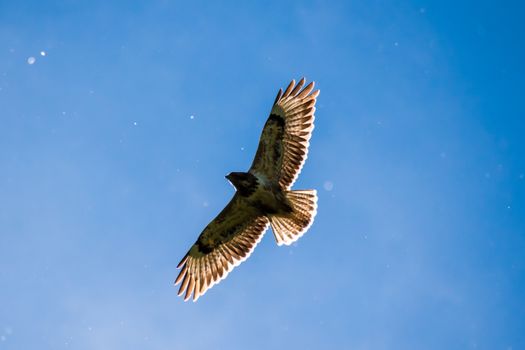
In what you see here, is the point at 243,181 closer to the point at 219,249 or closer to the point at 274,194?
the point at 274,194

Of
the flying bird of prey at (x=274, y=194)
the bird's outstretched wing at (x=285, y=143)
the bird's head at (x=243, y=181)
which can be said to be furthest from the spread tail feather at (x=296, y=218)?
the bird's head at (x=243, y=181)

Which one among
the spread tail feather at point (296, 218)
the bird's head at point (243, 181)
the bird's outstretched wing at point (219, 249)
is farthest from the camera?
the bird's outstretched wing at point (219, 249)

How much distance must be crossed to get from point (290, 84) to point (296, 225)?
7.66 ft

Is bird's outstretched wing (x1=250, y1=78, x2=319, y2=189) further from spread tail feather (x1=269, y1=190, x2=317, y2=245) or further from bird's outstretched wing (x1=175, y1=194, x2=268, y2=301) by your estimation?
bird's outstretched wing (x1=175, y1=194, x2=268, y2=301)

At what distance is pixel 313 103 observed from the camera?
10.2 metres

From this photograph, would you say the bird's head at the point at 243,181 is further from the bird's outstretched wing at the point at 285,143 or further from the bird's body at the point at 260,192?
the bird's outstretched wing at the point at 285,143

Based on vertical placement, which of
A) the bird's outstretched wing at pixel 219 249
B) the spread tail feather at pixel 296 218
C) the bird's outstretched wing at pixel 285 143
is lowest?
the bird's outstretched wing at pixel 219 249

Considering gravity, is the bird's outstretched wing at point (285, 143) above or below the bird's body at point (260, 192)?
above

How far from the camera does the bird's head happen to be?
986cm

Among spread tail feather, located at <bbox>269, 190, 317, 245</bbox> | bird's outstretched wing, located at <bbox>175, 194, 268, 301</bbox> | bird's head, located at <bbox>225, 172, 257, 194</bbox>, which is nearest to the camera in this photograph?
bird's head, located at <bbox>225, 172, 257, 194</bbox>

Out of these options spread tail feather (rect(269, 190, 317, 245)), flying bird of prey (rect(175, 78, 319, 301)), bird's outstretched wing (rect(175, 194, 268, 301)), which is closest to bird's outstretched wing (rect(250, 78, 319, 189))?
flying bird of prey (rect(175, 78, 319, 301))

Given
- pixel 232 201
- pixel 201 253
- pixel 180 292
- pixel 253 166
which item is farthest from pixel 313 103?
pixel 180 292

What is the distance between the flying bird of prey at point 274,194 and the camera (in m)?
10.0

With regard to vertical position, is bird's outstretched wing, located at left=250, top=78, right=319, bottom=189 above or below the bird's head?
above
